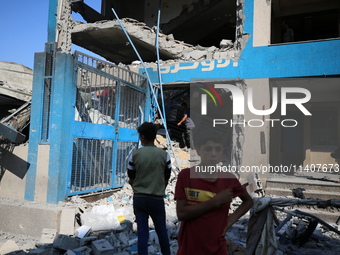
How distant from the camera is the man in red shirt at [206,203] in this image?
1770 mm

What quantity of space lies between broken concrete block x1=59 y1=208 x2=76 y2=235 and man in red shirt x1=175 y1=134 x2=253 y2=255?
3586 mm

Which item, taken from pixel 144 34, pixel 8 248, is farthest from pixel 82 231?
pixel 144 34

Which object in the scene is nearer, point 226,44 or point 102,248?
point 102,248

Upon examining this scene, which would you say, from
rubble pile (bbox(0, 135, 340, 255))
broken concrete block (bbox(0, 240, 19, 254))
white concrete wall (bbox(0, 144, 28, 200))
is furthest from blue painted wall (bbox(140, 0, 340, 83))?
broken concrete block (bbox(0, 240, 19, 254))

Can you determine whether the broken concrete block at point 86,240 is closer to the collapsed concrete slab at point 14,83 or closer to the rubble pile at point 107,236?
the rubble pile at point 107,236

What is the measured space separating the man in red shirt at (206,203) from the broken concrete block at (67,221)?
3586 millimetres

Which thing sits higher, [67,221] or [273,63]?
[273,63]

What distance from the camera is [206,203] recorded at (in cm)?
175

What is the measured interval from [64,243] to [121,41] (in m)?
9.68

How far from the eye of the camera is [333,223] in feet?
20.3

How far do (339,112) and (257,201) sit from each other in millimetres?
11223

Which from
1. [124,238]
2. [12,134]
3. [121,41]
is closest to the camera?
[124,238]

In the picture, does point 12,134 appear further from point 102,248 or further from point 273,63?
point 273,63

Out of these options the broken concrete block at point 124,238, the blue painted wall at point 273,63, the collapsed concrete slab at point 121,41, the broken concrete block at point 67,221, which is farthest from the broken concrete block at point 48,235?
the collapsed concrete slab at point 121,41
